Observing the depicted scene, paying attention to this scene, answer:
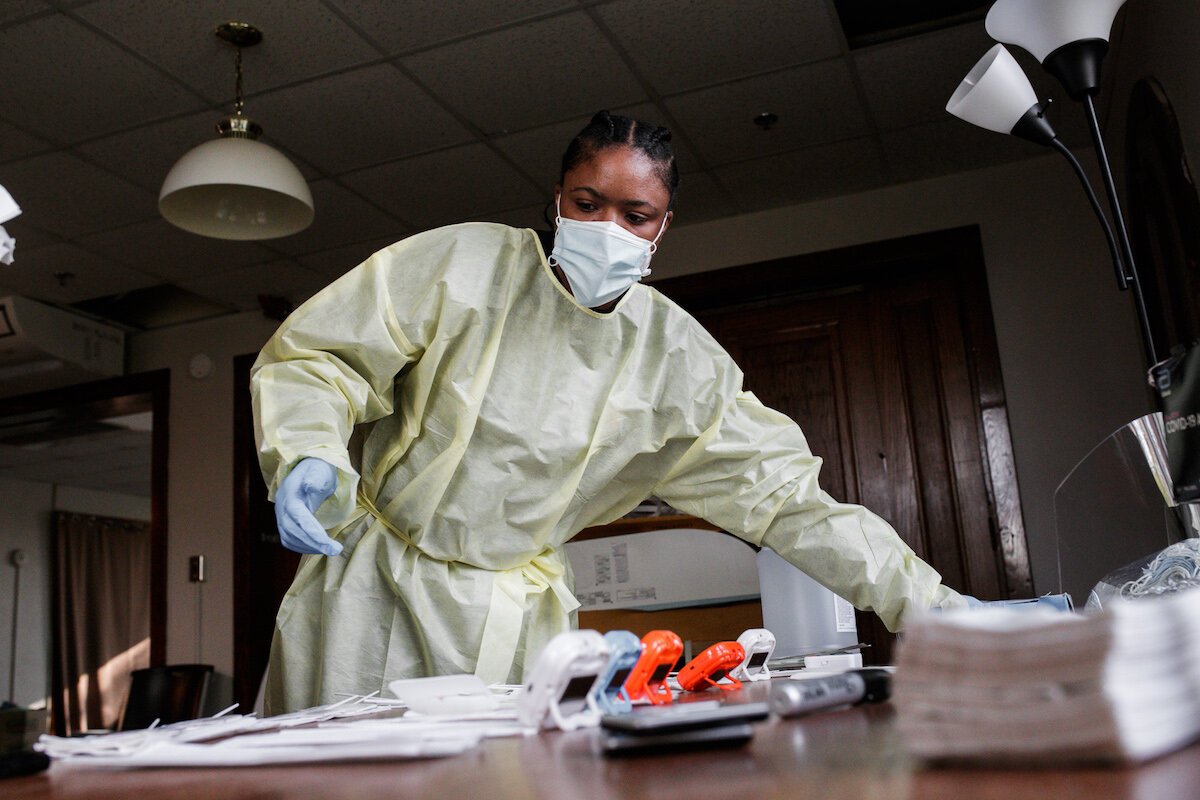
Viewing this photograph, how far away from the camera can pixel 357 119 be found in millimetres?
3035

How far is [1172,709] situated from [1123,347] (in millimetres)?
3321

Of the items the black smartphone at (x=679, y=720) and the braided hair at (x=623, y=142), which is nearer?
the black smartphone at (x=679, y=720)

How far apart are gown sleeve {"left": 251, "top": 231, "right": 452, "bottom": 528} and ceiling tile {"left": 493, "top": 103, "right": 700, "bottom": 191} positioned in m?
1.87

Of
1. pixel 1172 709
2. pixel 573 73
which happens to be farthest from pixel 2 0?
pixel 1172 709

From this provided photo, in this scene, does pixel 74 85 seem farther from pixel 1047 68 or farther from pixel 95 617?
pixel 95 617

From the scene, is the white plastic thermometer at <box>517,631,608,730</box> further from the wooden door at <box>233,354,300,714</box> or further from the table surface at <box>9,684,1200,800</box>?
the wooden door at <box>233,354,300,714</box>

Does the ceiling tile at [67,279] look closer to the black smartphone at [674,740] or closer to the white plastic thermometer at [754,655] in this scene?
the white plastic thermometer at [754,655]

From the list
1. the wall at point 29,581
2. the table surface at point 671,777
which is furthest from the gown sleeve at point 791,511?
the wall at point 29,581

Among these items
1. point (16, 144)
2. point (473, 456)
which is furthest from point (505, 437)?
point (16, 144)

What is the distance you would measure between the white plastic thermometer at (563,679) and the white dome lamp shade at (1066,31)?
1.27m

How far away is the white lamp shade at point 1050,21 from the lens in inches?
58.0

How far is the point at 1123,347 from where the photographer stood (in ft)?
11.1

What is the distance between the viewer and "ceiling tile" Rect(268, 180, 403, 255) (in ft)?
11.5

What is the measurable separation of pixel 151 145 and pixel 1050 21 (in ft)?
8.66
